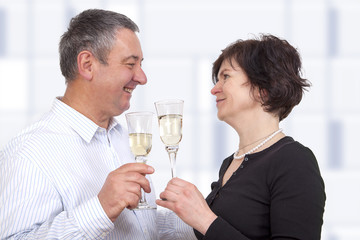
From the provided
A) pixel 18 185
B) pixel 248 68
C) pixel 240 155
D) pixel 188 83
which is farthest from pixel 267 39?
pixel 188 83

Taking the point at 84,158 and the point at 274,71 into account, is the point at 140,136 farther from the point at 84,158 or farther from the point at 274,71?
the point at 274,71

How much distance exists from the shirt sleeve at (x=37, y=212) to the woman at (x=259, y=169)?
0.26m

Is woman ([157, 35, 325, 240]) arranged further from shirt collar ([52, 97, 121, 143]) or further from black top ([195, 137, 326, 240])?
shirt collar ([52, 97, 121, 143])

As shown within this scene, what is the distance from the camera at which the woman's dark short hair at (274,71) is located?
206 centimetres

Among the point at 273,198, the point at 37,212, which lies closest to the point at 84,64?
the point at 37,212

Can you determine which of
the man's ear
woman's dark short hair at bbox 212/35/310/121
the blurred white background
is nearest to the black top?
woman's dark short hair at bbox 212/35/310/121

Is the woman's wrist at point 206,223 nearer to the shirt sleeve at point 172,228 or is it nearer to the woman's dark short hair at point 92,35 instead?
the shirt sleeve at point 172,228

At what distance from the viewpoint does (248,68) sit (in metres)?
2.08

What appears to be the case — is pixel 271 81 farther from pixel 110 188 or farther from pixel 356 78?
pixel 356 78

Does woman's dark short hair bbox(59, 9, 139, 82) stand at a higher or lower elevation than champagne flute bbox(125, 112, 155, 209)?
higher

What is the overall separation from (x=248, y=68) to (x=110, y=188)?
75 cm

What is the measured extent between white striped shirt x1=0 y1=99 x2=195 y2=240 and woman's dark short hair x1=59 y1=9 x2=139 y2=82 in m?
0.24

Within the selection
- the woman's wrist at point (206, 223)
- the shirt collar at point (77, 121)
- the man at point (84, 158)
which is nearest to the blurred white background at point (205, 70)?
the man at point (84, 158)

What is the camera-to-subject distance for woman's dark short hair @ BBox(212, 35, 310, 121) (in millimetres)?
2057
